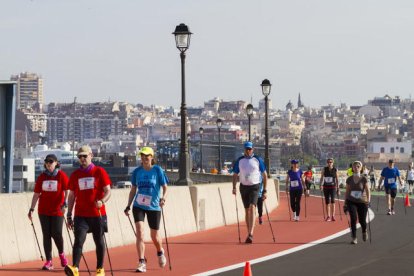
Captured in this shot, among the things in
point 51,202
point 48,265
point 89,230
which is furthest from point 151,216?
point 89,230

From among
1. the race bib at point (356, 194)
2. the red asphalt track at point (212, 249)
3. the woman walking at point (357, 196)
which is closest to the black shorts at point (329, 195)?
the red asphalt track at point (212, 249)

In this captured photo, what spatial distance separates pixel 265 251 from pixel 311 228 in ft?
21.2

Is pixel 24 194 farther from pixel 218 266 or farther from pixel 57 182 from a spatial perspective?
pixel 218 266

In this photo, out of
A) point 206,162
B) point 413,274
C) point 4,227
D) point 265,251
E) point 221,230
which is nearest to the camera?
point 413,274

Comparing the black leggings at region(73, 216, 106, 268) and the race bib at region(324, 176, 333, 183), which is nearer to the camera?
the black leggings at region(73, 216, 106, 268)

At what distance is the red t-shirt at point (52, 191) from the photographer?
16.5 m

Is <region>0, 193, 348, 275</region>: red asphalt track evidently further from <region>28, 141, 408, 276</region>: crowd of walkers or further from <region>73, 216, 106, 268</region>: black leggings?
<region>73, 216, 106, 268</region>: black leggings

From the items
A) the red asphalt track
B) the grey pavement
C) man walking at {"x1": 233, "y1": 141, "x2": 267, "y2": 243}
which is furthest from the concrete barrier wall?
the grey pavement

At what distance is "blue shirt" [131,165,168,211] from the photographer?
54.0 ft

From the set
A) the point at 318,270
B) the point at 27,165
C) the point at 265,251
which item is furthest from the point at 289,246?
the point at 27,165

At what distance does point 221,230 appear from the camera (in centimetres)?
2503

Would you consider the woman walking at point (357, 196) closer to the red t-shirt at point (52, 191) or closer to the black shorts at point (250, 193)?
the black shorts at point (250, 193)

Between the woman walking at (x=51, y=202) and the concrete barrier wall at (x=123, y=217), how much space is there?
686 millimetres

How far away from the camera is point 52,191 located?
1650 centimetres
